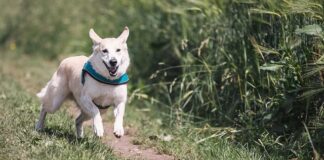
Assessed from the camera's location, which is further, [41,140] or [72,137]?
Result: [72,137]

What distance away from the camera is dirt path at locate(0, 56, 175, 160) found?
22.7ft

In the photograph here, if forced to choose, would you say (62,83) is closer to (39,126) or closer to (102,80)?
(39,126)

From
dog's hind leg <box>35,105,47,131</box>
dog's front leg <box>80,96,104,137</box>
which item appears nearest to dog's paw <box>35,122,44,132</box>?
dog's hind leg <box>35,105,47,131</box>

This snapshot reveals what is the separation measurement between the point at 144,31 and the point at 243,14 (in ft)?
10.3

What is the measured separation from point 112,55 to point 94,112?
57cm

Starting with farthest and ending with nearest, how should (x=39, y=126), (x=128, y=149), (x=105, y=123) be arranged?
(x=105, y=123) < (x=128, y=149) < (x=39, y=126)

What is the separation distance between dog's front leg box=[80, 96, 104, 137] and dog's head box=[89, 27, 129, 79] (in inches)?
13.0

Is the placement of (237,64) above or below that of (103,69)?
below

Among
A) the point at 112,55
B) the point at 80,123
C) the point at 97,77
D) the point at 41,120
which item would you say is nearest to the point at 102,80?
the point at 97,77

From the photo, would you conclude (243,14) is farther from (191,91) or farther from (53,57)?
(53,57)

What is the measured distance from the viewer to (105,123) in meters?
8.70

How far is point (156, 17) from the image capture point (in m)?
11.0

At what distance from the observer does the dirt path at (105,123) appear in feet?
22.7

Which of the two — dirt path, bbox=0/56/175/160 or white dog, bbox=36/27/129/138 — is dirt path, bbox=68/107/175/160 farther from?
white dog, bbox=36/27/129/138
